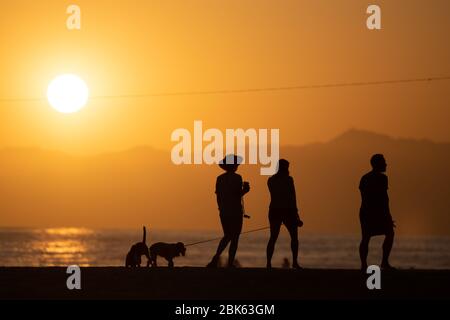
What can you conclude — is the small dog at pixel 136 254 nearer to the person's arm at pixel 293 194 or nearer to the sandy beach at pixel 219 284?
the sandy beach at pixel 219 284

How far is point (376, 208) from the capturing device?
19.8 meters

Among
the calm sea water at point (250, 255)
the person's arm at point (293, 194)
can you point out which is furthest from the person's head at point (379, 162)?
the calm sea water at point (250, 255)

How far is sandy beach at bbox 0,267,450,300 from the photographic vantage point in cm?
1642

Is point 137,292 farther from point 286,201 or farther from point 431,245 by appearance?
point 431,245

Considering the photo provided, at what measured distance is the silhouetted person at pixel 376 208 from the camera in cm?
1966

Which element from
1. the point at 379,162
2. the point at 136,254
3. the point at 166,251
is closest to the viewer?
the point at 379,162

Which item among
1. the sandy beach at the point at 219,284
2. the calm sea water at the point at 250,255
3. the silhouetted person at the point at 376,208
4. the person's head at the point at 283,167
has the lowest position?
the calm sea water at the point at 250,255

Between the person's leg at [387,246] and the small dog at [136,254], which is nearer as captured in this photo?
the person's leg at [387,246]

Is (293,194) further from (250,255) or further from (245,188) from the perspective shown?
(250,255)

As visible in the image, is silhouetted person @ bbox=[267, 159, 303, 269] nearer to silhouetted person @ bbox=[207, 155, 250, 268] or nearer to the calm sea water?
silhouetted person @ bbox=[207, 155, 250, 268]

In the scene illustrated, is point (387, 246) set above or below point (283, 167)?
below

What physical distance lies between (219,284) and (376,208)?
3.62 meters

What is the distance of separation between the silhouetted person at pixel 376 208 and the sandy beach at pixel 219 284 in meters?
0.69

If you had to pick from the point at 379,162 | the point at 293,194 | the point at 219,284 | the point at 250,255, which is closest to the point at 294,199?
the point at 293,194
